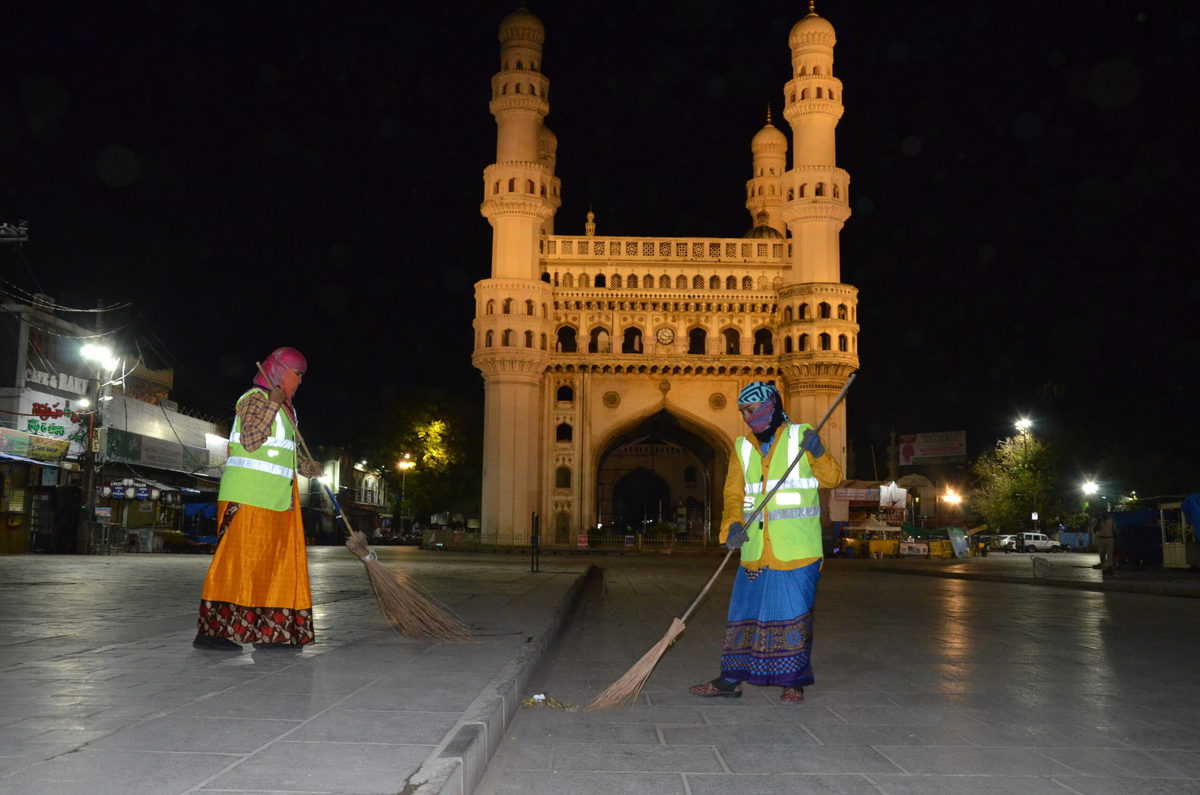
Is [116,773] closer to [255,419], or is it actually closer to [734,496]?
[255,419]

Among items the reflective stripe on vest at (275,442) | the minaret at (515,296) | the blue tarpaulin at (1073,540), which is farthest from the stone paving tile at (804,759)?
the blue tarpaulin at (1073,540)

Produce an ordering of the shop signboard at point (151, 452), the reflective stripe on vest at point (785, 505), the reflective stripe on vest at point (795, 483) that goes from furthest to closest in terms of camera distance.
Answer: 1. the shop signboard at point (151, 452)
2. the reflective stripe on vest at point (795, 483)
3. the reflective stripe on vest at point (785, 505)

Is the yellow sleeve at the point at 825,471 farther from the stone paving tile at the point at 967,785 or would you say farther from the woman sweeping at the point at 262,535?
the woman sweeping at the point at 262,535

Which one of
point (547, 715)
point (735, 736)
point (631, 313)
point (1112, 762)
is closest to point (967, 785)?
point (1112, 762)

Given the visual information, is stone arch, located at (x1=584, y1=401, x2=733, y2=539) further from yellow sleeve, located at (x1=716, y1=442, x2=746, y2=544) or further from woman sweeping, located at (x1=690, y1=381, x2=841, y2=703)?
woman sweeping, located at (x1=690, y1=381, x2=841, y2=703)

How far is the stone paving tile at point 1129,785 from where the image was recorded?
3.97 m

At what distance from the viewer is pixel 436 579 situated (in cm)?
1559

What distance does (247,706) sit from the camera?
178 inches

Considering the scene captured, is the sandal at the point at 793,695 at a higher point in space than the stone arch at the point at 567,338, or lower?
lower

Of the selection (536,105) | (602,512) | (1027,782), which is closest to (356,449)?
(602,512)

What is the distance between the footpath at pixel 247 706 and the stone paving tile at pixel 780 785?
0.90 metres

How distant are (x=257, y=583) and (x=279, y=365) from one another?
146cm

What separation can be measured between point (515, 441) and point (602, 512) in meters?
23.7

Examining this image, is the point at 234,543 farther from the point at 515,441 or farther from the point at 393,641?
the point at 515,441
